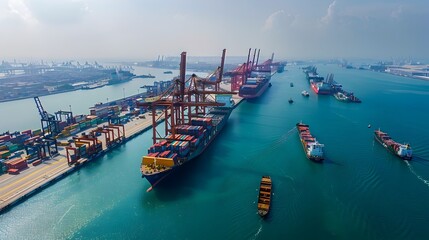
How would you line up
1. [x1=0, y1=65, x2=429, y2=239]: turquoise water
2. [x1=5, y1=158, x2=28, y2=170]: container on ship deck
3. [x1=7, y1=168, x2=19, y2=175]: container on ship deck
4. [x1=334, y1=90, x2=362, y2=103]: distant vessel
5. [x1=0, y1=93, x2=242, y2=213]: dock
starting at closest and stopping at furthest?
[x1=0, y1=65, x2=429, y2=239]: turquoise water → [x1=0, y1=93, x2=242, y2=213]: dock → [x1=7, y1=168, x2=19, y2=175]: container on ship deck → [x1=5, y1=158, x2=28, y2=170]: container on ship deck → [x1=334, y1=90, x2=362, y2=103]: distant vessel

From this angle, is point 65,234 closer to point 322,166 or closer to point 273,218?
point 273,218

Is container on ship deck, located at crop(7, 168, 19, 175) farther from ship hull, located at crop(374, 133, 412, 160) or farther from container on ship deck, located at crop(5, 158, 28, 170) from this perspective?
ship hull, located at crop(374, 133, 412, 160)

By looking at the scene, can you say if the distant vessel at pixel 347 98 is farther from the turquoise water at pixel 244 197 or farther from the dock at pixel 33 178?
the dock at pixel 33 178

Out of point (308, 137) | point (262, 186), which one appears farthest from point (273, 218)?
point (308, 137)

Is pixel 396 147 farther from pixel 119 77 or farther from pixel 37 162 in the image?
pixel 119 77

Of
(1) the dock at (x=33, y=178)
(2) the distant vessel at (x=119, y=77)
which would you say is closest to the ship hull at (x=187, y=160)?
(1) the dock at (x=33, y=178)

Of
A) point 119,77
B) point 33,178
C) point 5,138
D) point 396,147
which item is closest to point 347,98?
point 396,147

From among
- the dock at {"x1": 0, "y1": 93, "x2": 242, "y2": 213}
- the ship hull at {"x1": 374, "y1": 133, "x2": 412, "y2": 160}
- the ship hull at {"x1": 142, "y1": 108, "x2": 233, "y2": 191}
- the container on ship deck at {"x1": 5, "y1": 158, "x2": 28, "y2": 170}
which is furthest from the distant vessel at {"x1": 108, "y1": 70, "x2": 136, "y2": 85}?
the ship hull at {"x1": 374, "y1": 133, "x2": 412, "y2": 160}
